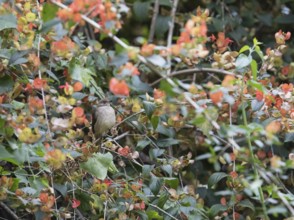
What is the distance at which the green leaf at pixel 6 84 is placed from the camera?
218cm

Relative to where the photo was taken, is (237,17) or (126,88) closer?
(126,88)

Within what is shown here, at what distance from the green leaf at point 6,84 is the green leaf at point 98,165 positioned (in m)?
0.35

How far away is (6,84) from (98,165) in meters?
0.40

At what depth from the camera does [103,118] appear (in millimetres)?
2508

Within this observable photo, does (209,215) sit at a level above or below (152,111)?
below

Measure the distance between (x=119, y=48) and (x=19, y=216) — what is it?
1.17 meters

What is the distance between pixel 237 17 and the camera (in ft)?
12.0

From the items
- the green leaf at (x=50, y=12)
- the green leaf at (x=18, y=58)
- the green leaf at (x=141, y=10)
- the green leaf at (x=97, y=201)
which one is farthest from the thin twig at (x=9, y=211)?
the green leaf at (x=141, y=10)

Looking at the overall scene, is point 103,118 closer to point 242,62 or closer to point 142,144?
point 142,144

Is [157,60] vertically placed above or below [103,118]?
above

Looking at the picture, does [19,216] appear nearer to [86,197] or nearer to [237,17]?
[86,197]

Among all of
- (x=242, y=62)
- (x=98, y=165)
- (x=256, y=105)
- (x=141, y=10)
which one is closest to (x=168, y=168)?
(x=98, y=165)

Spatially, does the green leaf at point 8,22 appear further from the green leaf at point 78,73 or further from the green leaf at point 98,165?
the green leaf at point 98,165

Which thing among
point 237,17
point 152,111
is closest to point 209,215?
point 152,111
